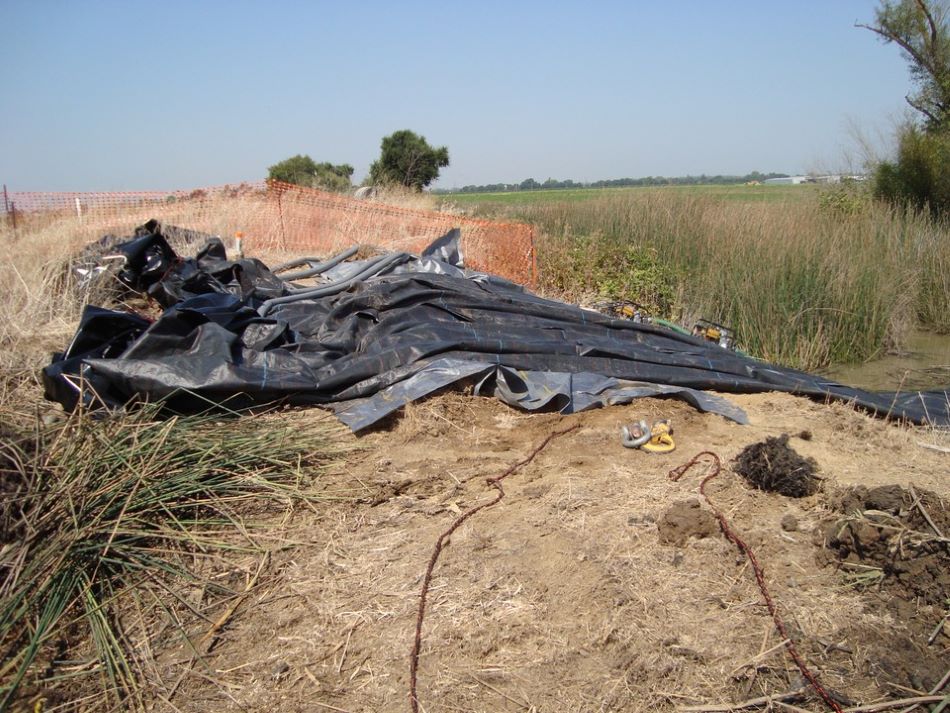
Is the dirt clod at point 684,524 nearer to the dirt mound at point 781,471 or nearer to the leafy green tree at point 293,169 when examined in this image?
the dirt mound at point 781,471

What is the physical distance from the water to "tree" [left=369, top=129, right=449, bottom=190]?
2052 cm

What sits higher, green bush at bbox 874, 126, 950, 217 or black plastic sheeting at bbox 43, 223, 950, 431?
green bush at bbox 874, 126, 950, 217

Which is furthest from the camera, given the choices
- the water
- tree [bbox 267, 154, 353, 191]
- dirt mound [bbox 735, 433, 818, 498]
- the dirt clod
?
tree [bbox 267, 154, 353, 191]

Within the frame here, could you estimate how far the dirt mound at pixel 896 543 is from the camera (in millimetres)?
2881

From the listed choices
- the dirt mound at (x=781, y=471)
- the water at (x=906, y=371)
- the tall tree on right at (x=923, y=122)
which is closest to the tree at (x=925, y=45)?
the tall tree on right at (x=923, y=122)

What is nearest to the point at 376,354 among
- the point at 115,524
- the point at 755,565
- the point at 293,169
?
the point at 115,524

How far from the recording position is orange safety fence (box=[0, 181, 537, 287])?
33.2 feet

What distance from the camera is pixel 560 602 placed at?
286 cm

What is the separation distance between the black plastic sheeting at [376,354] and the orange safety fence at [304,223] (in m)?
3.52

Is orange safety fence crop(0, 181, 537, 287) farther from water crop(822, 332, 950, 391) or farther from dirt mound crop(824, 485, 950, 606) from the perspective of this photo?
dirt mound crop(824, 485, 950, 606)

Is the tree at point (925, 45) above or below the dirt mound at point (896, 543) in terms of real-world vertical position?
above

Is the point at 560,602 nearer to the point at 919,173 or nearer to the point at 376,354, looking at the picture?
the point at 376,354

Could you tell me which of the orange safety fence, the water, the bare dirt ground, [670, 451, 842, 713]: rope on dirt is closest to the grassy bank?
the water

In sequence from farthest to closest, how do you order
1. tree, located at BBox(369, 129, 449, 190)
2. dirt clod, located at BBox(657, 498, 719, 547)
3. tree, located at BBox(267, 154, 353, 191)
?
tree, located at BBox(369, 129, 449, 190)
tree, located at BBox(267, 154, 353, 191)
dirt clod, located at BBox(657, 498, 719, 547)
